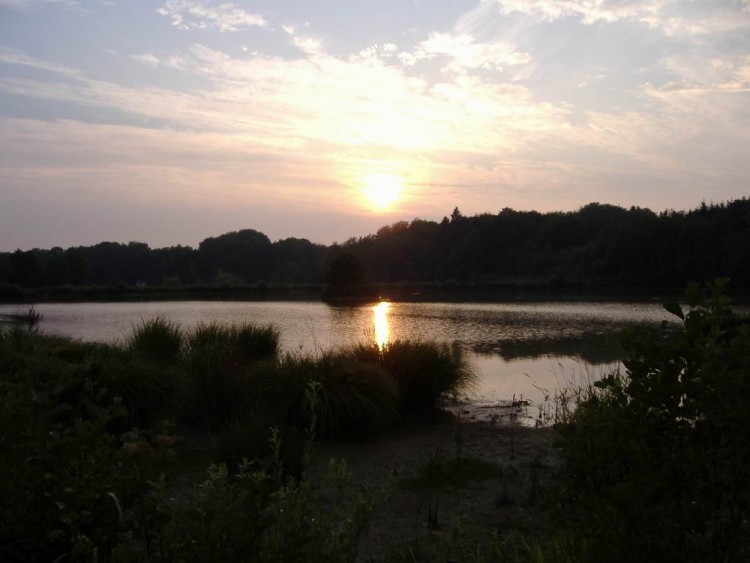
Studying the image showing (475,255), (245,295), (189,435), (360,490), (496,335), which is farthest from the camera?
(475,255)

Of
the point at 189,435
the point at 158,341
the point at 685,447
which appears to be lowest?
the point at 189,435

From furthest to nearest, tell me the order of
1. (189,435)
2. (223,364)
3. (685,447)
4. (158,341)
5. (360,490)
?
(158,341)
(223,364)
(189,435)
(360,490)
(685,447)

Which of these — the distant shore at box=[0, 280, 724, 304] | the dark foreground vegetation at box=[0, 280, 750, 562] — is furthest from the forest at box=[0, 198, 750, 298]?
the dark foreground vegetation at box=[0, 280, 750, 562]

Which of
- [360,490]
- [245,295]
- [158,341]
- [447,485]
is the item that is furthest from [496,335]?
[245,295]

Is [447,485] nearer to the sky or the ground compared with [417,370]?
nearer to the ground

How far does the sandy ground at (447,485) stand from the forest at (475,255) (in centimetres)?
4635

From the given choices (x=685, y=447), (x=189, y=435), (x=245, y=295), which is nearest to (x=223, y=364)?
(x=189, y=435)

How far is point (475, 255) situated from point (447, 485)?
9093 centimetres

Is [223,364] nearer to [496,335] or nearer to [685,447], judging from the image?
[685,447]

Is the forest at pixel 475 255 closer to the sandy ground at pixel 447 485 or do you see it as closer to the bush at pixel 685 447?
the sandy ground at pixel 447 485

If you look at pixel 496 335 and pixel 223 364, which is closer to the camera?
pixel 223 364

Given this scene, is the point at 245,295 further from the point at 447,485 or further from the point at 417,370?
the point at 447,485

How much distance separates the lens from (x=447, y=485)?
6031 mm

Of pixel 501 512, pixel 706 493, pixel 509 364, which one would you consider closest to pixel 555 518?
pixel 706 493
